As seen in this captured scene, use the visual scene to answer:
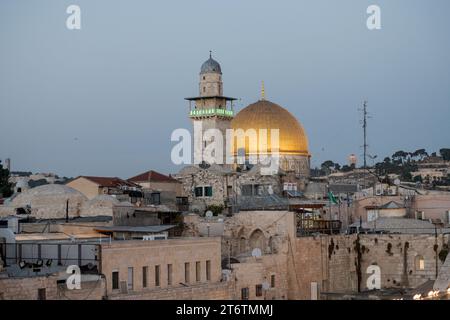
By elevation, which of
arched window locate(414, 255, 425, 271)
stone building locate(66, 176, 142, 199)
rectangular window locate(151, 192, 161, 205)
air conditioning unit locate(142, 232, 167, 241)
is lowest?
arched window locate(414, 255, 425, 271)

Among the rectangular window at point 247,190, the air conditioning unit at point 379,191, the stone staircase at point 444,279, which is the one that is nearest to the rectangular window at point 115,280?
the stone staircase at point 444,279

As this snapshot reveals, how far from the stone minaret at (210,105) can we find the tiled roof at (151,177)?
7480 millimetres

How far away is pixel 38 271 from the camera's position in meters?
30.4

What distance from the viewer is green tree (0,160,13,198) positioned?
67938mm

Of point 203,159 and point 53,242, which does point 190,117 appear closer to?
point 203,159

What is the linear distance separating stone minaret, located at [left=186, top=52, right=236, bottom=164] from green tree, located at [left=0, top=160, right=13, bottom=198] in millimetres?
12579

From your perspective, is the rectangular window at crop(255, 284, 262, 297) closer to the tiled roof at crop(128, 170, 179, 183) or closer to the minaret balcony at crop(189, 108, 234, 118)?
the tiled roof at crop(128, 170, 179, 183)

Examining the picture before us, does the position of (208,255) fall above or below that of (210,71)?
below

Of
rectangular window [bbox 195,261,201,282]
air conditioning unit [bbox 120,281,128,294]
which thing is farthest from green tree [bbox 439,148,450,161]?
air conditioning unit [bbox 120,281,128,294]

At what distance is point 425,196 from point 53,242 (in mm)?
26033

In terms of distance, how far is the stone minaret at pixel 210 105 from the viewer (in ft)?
236

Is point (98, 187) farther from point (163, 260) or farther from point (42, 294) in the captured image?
point (42, 294)

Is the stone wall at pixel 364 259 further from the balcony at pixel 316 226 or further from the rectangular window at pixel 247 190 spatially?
the rectangular window at pixel 247 190
